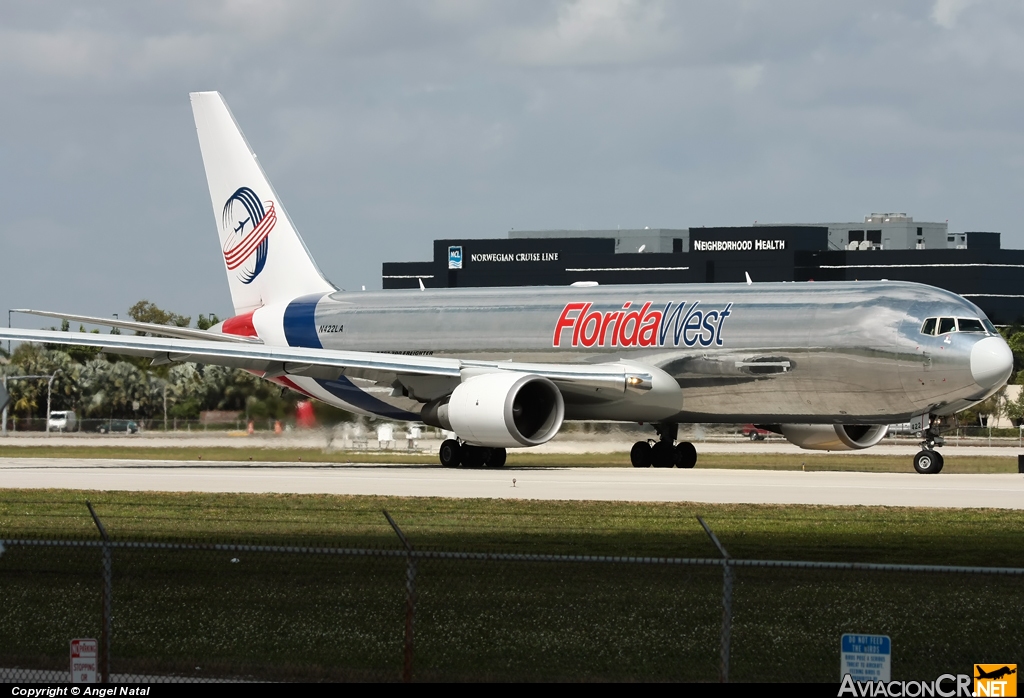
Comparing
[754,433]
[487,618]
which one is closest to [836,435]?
[487,618]

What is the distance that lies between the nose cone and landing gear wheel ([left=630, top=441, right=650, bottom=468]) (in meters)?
9.02

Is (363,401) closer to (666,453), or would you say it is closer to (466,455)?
(466,455)


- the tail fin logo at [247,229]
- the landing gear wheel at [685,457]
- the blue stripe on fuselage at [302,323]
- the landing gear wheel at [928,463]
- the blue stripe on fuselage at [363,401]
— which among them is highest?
the tail fin logo at [247,229]

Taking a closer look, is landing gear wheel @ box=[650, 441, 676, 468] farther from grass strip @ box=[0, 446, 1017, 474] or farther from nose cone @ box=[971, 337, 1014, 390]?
nose cone @ box=[971, 337, 1014, 390]

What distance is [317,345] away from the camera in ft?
137

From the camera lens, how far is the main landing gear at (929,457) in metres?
33.0

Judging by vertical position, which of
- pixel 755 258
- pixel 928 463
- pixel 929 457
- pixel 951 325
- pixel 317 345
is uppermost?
pixel 755 258

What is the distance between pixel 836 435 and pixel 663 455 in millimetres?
4278

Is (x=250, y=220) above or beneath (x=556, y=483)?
above

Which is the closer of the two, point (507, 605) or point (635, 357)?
point (507, 605)

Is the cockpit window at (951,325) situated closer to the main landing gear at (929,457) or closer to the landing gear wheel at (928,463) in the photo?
the main landing gear at (929,457)

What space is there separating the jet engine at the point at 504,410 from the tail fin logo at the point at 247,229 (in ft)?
35.9

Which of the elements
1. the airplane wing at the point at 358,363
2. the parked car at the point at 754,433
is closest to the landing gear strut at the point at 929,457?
the airplane wing at the point at 358,363

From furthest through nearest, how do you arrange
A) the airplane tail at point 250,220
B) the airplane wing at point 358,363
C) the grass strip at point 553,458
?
the airplane tail at point 250,220 → the grass strip at point 553,458 → the airplane wing at point 358,363
